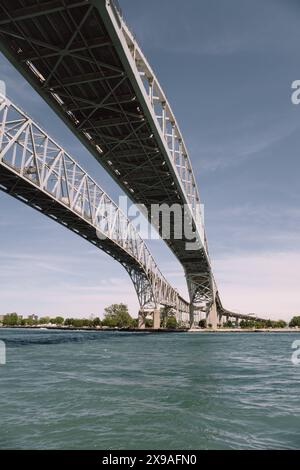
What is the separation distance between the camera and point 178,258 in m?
81.8

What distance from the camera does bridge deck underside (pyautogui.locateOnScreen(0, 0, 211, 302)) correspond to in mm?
19906

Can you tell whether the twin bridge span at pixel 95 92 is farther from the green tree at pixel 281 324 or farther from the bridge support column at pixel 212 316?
the green tree at pixel 281 324

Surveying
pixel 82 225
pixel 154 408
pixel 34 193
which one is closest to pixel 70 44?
pixel 34 193

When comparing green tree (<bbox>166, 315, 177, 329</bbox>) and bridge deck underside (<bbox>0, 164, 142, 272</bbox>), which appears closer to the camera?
bridge deck underside (<bbox>0, 164, 142, 272</bbox>)

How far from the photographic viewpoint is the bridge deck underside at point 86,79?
19906 mm

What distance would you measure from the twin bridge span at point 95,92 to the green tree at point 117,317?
99077 mm

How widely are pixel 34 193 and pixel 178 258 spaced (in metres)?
50.5

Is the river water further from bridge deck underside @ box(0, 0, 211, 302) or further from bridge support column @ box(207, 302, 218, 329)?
bridge support column @ box(207, 302, 218, 329)

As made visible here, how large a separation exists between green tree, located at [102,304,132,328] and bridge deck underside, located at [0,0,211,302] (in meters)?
107

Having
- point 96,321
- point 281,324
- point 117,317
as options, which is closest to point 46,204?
point 117,317

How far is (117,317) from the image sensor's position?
14638cm

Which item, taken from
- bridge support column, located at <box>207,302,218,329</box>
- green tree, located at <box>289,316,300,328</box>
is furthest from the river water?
green tree, located at <box>289,316,300,328</box>

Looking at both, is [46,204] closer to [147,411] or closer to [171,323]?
[147,411]
